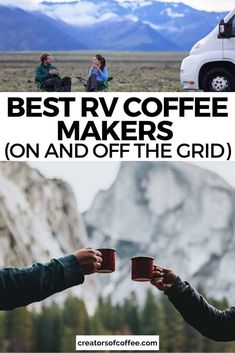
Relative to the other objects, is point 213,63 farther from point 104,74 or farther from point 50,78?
point 50,78

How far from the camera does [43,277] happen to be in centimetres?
842

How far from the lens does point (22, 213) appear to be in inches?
335

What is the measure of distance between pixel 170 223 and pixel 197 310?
62 cm

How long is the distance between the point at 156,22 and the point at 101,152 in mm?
1798

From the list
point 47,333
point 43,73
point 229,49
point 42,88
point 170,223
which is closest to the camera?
point 47,333

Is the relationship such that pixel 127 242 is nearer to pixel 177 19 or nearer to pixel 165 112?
pixel 165 112

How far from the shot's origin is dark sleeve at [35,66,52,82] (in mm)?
9648

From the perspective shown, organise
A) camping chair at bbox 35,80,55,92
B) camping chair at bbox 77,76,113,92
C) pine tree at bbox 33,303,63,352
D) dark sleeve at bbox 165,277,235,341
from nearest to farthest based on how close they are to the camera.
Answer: pine tree at bbox 33,303,63,352 < dark sleeve at bbox 165,277,235,341 < camping chair at bbox 35,80,55,92 < camping chair at bbox 77,76,113,92

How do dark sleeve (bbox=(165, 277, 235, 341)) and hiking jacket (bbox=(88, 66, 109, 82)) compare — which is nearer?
dark sleeve (bbox=(165, 277, 235, 341))

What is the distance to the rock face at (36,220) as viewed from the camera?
845 centimetres

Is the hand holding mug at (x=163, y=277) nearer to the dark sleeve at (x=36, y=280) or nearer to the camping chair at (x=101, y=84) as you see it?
the dark sleeve at (x=36, y=280)

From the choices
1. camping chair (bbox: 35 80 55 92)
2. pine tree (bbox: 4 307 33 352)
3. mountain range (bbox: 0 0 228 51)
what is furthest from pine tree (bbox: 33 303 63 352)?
mountain range (bbox: 0 0 228 51)

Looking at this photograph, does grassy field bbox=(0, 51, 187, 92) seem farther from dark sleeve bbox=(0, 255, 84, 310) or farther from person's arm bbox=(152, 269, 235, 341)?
person's arm bbox=(152, 269, 235, 341)

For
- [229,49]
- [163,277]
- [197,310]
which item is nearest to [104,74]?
[229,49]
